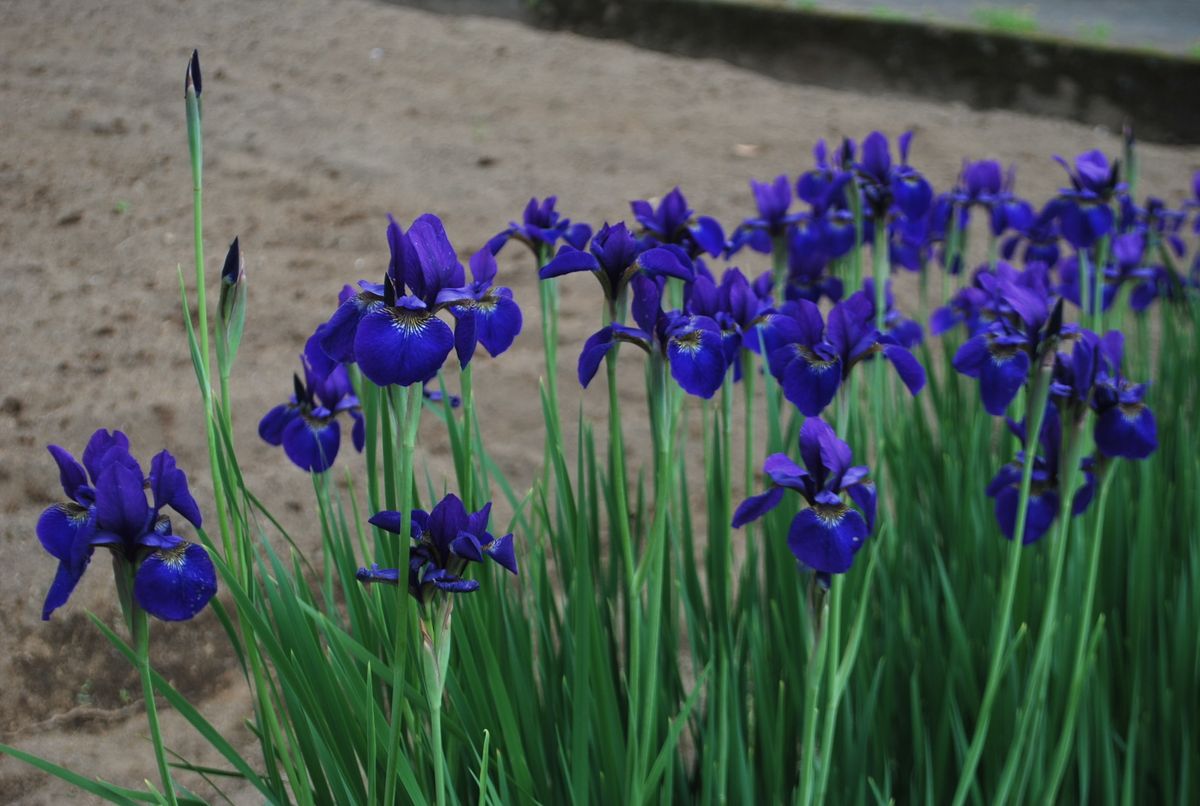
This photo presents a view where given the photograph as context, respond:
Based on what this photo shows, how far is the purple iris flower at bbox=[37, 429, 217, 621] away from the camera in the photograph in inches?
37.7

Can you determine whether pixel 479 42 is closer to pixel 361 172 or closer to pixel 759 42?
pixel 759 42

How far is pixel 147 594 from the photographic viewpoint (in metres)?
0.96

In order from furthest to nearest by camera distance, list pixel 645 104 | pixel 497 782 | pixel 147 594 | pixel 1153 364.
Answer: pixel 645 104
pixel 1153 364
pixel 497 782
pixel 147 594

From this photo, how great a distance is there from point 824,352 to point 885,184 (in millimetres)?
770

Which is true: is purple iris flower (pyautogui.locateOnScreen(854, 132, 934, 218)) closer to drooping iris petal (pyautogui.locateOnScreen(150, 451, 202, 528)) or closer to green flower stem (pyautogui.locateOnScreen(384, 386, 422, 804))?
green flower stem (pyautogui.locateOnScreen(384, 386, 422, 804))

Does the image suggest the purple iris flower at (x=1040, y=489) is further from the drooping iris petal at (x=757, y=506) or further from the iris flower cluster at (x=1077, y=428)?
the drooping iris petal at (x=757, y=506)

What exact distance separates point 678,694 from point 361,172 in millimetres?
2769

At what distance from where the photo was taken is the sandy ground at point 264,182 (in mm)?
2111

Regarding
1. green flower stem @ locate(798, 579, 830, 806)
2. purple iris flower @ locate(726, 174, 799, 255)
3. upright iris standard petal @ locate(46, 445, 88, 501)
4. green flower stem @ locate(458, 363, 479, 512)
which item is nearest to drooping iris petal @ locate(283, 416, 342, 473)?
green flower stem @ locate(458, 363, 479, 512)

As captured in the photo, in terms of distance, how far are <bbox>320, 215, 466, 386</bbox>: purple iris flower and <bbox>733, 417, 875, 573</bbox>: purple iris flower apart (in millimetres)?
370

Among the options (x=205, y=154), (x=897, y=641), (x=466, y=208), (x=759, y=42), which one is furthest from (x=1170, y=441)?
(x=759, y=42)

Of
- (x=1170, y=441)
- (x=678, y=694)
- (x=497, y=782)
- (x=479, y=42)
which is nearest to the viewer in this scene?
(x=497, y=782)

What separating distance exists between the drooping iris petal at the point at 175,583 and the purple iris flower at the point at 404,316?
0.67ft

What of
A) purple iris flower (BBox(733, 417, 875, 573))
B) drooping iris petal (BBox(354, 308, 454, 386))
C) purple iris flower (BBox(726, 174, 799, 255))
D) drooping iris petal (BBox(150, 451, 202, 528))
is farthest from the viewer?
purple iris flower (BBox(726, 174, 799, 255))
